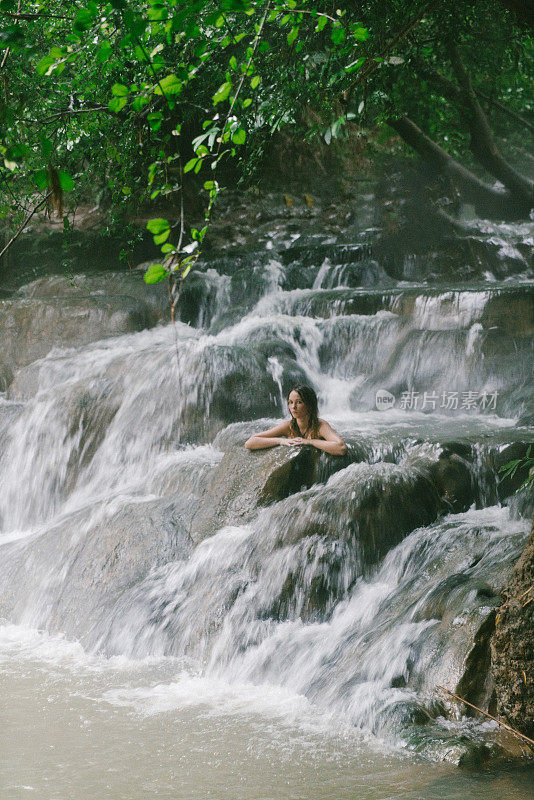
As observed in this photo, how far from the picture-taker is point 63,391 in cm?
948

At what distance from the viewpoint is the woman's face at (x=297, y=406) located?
6.72 meters

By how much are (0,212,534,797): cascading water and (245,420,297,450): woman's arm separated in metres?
0.10

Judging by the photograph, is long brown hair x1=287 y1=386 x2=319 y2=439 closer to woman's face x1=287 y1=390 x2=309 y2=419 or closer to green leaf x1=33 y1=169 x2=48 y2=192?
woman's face x1=287 y1=390 x2=309 y2=419

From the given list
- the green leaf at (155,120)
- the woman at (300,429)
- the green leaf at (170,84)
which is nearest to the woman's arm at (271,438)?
the woman at (300,429)

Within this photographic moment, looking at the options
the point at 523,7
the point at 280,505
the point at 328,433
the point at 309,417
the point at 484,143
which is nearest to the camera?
the point at 523,7

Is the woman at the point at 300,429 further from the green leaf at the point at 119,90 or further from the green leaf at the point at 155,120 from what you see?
Result: the green leaf at the point at 119,90

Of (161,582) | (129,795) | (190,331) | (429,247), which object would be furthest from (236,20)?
(129,795)

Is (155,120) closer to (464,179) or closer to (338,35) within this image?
(338,35)

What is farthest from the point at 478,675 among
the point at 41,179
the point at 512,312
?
the point at 512,312

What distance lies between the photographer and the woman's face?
22.0ft

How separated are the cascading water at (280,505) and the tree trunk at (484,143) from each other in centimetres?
293

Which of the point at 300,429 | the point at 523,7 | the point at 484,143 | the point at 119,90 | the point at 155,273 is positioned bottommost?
the point at 300,429

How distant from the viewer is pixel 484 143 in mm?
12609

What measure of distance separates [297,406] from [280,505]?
105 centimetres
